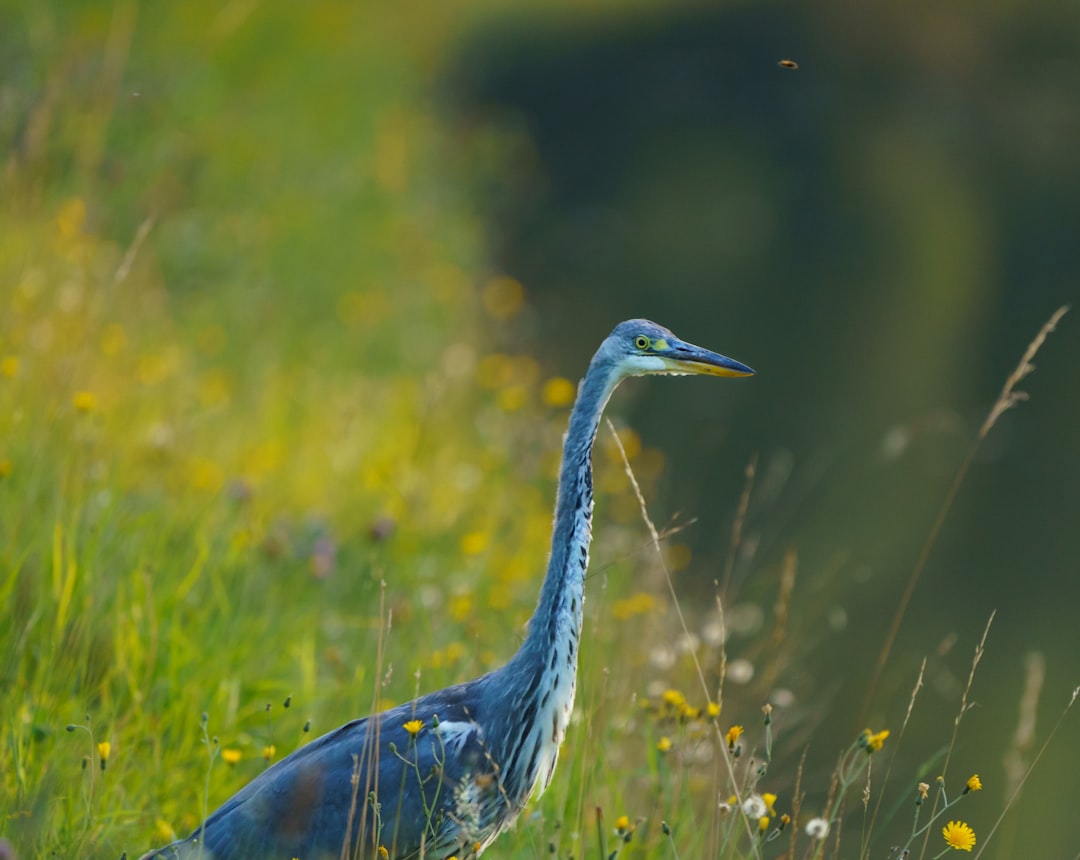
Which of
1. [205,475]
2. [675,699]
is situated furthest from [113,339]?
[675,699]

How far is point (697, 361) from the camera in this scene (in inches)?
133

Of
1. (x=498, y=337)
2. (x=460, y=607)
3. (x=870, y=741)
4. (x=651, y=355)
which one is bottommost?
(x=498, y=337)

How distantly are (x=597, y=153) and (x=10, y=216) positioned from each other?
14185 mm

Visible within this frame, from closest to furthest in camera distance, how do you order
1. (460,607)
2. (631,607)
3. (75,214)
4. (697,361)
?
(697,361) < (460,607) < (631,607) < (75,214)

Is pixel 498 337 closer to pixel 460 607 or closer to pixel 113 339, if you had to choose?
pixel 113 339

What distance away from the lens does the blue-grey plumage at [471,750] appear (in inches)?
124

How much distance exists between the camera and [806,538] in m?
8.55

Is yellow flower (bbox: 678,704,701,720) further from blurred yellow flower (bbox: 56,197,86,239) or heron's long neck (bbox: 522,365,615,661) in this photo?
blurred yellow flower (bbox: 56,197,86,239)

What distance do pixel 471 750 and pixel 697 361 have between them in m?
1.10

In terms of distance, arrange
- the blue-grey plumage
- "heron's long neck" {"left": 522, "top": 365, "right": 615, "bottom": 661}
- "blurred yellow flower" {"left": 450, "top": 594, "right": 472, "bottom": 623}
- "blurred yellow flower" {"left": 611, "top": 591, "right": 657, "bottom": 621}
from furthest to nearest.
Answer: "blurred yellow flower" {"left": 611, "top": 591, "right": 657, "bottom": 621} → "blurred yellow flower" {"left": 450, "top": 594, "right": 472, "bottom": 623} → "heron's long neck" {"left": 522, "top": 365, "right": 615, "bottom": 661} → the blue-grey plumage

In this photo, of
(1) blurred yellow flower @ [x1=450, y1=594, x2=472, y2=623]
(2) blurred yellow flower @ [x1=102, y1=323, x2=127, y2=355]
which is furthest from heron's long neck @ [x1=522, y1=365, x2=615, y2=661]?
(2) blurred yellow flower @ [x1=102, y1=323, x2=127, y2=355]

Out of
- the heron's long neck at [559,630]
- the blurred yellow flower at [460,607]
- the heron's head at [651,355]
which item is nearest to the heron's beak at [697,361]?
the heron's head at [651,355]

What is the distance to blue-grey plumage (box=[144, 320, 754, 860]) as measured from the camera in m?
3.16

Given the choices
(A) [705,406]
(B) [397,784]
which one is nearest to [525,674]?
(B) [397,784]
